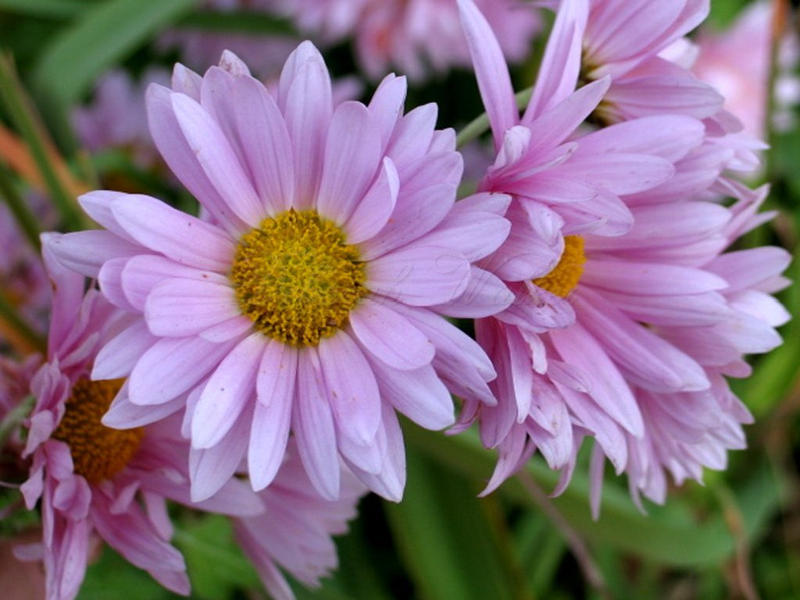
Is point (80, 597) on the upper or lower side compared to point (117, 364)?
lower

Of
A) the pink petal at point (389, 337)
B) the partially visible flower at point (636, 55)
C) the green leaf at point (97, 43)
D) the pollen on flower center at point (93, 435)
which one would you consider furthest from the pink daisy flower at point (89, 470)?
the green leaf at point (97, 43)

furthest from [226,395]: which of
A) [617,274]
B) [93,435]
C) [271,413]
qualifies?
[617,274]

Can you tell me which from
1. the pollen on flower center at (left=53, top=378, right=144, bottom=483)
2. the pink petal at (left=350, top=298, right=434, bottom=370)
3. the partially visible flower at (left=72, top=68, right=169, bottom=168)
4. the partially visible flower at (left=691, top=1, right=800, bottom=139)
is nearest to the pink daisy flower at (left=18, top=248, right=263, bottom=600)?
the pollen on flower center at (left=53, top=378, right=144, bottom=483)

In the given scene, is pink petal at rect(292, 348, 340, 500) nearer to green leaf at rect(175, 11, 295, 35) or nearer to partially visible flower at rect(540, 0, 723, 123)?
partially visible flower at rect(540, 0, 723, 123)

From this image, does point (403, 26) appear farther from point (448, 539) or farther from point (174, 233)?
point (174, 233)

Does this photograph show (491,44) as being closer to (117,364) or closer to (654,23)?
(654,23)

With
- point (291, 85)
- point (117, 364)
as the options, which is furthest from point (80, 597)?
point (291, 85)

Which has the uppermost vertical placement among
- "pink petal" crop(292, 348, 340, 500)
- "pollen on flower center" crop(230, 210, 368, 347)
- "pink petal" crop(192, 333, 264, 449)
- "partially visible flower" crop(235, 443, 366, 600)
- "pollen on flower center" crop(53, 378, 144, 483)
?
"pollen on flower center" crop(230, 210, 368, 347)
